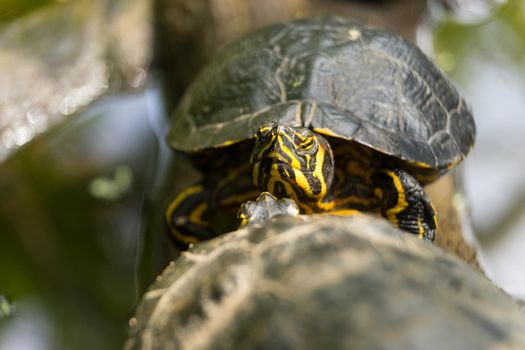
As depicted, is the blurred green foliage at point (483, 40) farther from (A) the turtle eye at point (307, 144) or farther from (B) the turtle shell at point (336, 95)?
(A) the turtle eye at point (307, 144)

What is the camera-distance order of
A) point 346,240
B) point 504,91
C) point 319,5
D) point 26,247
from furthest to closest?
point 504,91
point 319,5
point 26,247
point 346,240

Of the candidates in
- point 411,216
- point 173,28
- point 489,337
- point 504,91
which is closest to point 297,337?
point 489,337

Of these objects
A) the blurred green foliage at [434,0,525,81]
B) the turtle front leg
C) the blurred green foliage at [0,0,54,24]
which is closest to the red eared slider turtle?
the turtle front leg

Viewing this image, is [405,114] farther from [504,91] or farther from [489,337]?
[504,91]

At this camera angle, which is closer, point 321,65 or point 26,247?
point 321,65

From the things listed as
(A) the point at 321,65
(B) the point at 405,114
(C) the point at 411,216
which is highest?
(A) the point at 321,65

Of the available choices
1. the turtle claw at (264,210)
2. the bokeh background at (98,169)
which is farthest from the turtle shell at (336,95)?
the bokeh background at (98,169)
